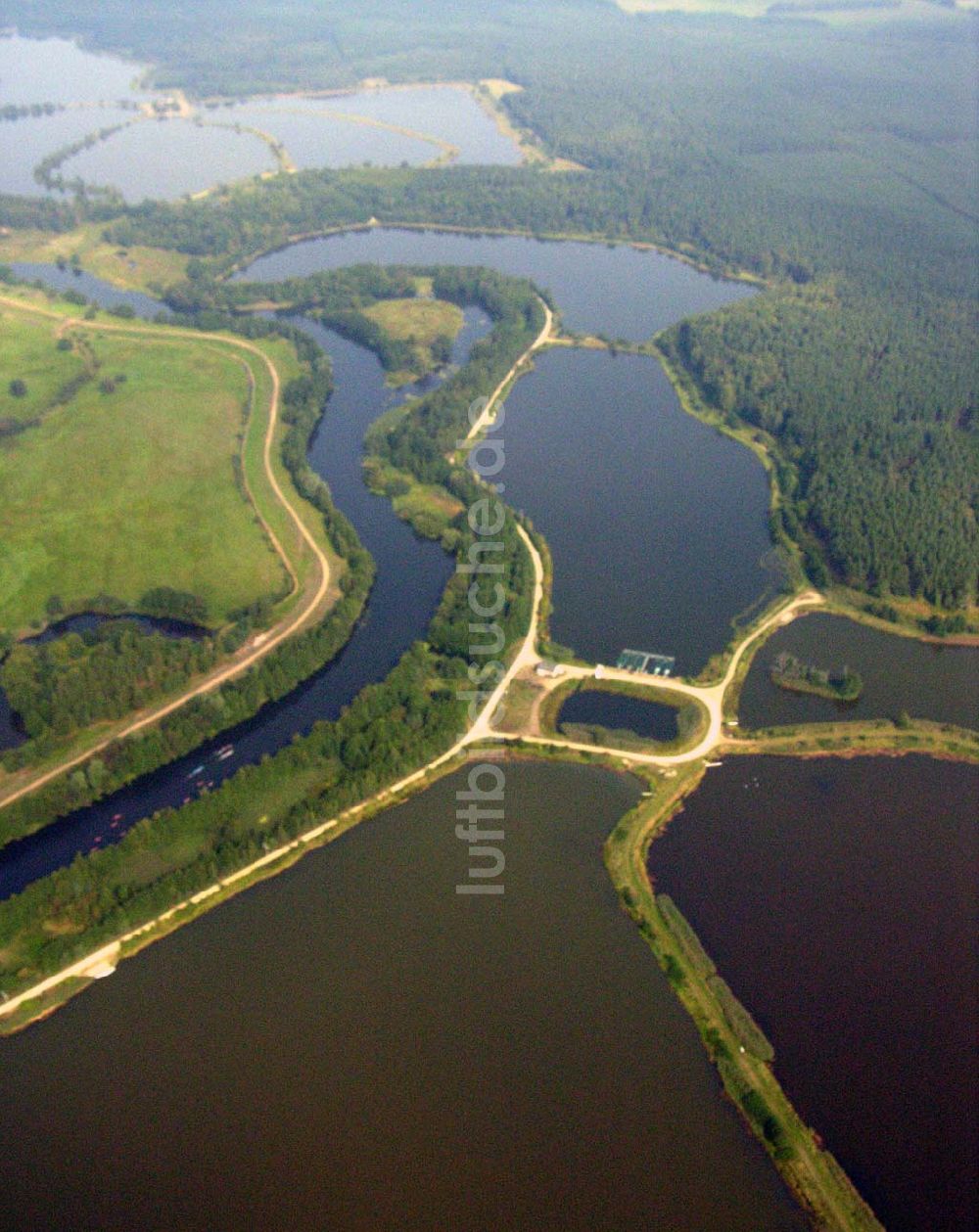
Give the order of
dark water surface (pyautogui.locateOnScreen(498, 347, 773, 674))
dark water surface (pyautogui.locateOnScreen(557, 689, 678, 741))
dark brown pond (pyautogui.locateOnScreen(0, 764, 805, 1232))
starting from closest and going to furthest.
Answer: dark brown pond (pyautogui.locateOnScreen(0, 764, 805, 1232)) → dark water surface (pyautogui.locateOnScreen(557, 689, 678, 741)) → dark water surface (pyautogui.locateOnScreen(498, 347, 773, 674))

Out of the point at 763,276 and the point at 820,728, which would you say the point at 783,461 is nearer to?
the point at 820,728

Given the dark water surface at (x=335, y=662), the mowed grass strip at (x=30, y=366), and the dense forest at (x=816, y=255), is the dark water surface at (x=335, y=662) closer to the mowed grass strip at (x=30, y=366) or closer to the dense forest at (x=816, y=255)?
the mowed grass strip at (x=30, y=366)

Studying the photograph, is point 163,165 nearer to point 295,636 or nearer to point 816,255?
point 816,255

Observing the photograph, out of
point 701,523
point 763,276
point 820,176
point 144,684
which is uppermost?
point 820,176

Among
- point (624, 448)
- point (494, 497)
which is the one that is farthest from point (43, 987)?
point (624, 448)

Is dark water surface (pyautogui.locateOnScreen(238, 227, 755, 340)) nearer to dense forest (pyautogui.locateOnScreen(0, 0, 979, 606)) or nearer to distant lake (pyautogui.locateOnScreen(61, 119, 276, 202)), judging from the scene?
dense forest (pyautogui.locateOnScreen(0, 0, 979, 606))

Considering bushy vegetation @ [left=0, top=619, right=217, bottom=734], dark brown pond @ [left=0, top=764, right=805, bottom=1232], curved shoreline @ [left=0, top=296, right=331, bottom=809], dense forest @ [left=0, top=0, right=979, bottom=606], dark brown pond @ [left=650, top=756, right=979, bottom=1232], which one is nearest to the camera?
dark brown pond @ [left=0, top=764, right=805, bottom=1232]

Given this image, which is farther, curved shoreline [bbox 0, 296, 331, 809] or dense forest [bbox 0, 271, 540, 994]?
curved shoreline [bbox 0, 296, 331, 809]

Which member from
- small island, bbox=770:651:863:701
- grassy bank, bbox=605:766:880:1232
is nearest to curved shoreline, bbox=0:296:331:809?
grassy bank, bbox=605:766:880:1232
